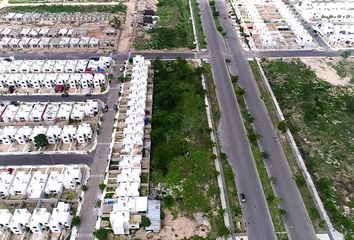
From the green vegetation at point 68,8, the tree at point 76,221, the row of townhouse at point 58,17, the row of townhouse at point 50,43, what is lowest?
the tree at point 76,221

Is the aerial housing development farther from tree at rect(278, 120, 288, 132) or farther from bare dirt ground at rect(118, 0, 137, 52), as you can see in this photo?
bare dirt ground at rect(118, 0, 137, 52)

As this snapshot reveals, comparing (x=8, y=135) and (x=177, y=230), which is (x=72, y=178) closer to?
(x=8, y=135)

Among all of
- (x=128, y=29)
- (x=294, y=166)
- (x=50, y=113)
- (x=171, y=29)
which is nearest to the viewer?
(x=294, y=166)

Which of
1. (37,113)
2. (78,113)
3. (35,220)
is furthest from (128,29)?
(35,220)

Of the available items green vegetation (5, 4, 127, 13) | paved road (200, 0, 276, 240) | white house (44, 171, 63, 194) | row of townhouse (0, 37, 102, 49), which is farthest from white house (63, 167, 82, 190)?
green vegetation (5, 4, 127, 13)

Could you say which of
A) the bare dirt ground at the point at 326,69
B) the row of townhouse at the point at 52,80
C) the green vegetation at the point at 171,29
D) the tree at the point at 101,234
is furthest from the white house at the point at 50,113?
the bare dirt ground at the point at 326,69

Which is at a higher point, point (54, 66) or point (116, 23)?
point (116, 23)

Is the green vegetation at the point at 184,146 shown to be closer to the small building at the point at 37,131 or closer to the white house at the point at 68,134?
the white house at the point at 68,134
